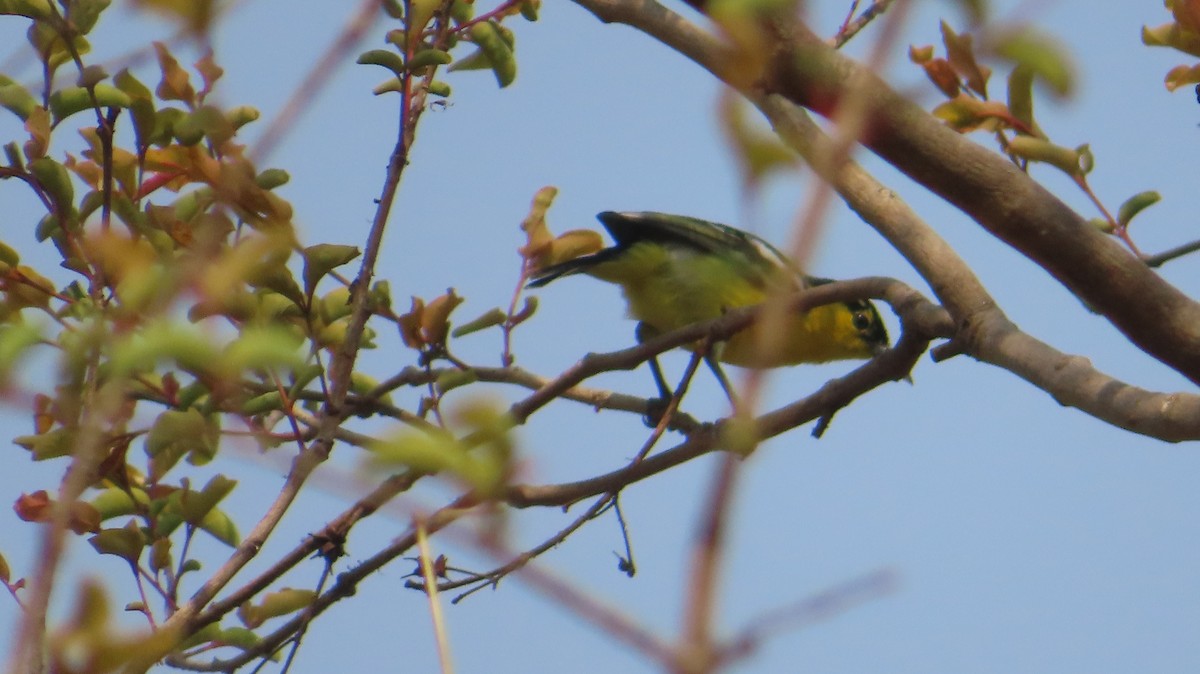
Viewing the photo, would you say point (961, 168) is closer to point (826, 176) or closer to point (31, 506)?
point (826, 176)

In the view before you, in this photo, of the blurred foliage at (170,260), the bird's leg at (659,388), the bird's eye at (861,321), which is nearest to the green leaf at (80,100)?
the blurred foliage at (170,260)

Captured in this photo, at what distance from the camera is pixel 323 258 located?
2.41 metres

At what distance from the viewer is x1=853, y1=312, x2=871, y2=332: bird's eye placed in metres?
6.00

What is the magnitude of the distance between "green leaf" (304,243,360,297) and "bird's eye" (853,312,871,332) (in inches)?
153

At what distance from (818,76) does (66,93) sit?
1754mm

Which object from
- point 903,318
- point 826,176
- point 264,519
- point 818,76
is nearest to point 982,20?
point 826,176

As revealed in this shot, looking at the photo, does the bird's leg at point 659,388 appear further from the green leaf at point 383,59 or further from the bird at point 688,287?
the green leaf at point 383,59

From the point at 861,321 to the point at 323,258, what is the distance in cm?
399

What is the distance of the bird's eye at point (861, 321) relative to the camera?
6.00m

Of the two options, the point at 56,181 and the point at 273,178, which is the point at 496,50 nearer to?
the point at 273,178

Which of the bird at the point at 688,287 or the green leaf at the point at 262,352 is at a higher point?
the bird at the point at 688,287

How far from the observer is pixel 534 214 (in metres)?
3.52

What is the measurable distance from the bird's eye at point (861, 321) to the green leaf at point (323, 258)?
3.88 m

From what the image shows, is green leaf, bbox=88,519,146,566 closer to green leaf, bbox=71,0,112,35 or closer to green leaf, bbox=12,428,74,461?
green leaf, bbox=12,428,74,461
